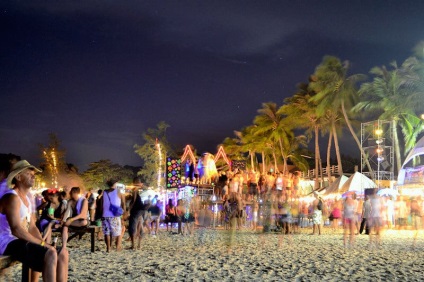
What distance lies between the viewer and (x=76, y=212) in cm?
1141

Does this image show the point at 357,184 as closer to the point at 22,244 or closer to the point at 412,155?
the point at 412,155

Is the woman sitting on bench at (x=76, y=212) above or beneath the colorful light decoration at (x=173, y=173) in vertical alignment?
beneath

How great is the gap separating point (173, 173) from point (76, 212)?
580 inches

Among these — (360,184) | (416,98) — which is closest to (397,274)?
(360,184)

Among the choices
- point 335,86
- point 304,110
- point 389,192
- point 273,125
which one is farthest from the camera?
point 273,125

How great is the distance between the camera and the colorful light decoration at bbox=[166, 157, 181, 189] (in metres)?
25.9

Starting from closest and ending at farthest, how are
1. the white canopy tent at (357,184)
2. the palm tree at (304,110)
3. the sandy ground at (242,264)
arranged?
the sandy ground at (242,264) → the white canopy tent at (357,184) → the palm tree at (304,110)

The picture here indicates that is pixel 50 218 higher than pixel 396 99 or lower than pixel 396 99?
lower

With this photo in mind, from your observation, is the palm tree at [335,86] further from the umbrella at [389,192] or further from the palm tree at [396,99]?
the umbrella at [389,192]

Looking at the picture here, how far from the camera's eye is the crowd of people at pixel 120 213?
4.86 m

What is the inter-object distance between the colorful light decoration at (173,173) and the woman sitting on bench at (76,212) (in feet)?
46.1

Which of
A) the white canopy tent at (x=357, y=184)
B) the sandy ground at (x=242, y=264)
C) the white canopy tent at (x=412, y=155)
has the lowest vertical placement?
the sandy ground at (x=242, y=264)

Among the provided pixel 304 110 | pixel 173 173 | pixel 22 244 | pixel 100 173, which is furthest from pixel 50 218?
pixel 100 173

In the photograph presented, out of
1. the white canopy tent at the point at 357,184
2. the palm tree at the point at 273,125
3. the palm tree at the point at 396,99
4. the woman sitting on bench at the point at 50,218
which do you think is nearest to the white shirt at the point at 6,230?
the woman sitting on bench at the point at 50,218
